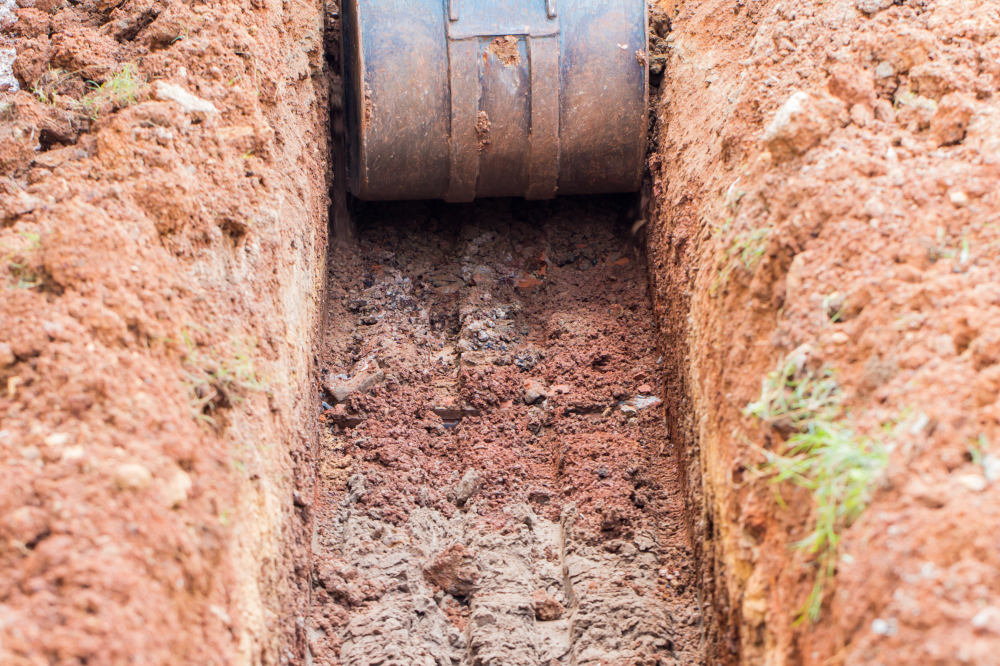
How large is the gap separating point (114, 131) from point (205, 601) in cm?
134

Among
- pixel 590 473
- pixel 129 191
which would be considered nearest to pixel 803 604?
pixel 590 473

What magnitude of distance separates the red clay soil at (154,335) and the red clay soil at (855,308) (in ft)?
3.80

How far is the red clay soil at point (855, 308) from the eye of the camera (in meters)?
1.35

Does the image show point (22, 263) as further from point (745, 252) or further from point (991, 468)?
point (991, 468)

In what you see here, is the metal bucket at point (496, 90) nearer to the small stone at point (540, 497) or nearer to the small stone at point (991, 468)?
the small stone at point (540, 497)

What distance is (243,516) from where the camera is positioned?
1839mm

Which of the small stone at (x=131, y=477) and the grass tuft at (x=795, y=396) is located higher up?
the grass tuft at (x=795, y=396)

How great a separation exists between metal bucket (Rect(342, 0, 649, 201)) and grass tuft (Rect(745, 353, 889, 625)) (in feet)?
5.49

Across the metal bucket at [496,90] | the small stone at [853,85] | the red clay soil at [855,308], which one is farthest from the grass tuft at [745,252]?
the metal bucket at [496,90]

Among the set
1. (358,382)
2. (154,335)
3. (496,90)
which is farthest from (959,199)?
(358,382)

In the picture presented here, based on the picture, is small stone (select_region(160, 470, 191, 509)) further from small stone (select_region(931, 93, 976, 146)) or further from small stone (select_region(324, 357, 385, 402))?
small stone (select_region(931, 93, 976, 146))

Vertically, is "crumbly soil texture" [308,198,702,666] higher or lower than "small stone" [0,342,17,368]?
lower

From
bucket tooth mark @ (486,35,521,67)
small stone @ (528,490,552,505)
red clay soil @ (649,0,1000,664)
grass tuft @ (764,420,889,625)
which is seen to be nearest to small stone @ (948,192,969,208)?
red clay soil @ (649,0,1000,664)

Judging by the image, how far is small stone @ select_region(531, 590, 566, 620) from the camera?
228cm
